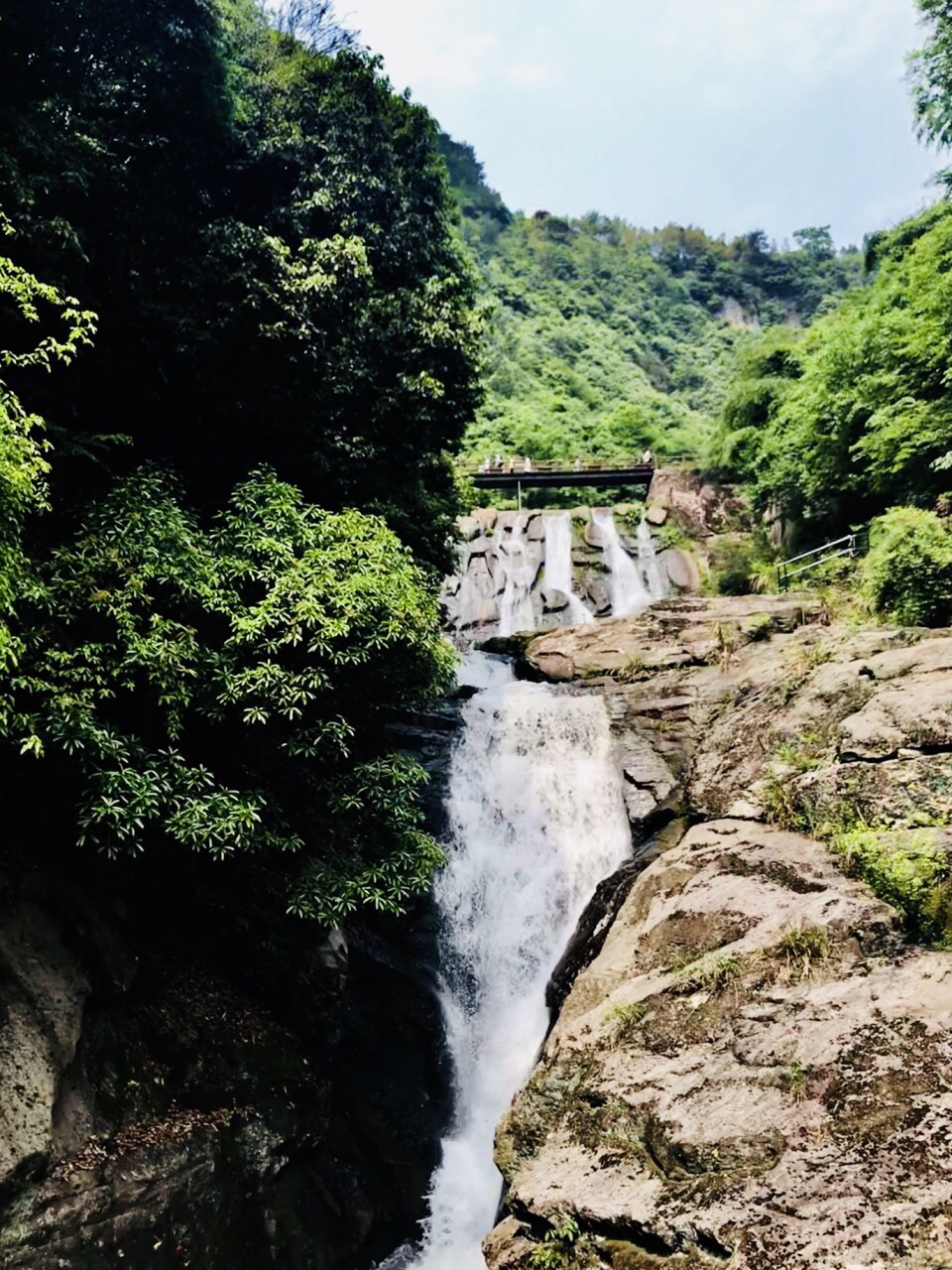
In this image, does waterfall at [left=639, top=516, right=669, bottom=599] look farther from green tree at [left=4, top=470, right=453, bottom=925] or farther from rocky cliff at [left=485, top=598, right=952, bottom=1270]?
green tree at [left=4, top=470, right=453, bottom=925]

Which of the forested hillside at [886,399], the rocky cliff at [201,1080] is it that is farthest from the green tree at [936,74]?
the rocky cliff at [201,1080]

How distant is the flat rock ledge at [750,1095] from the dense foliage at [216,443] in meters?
2.83

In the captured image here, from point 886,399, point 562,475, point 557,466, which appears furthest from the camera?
point 557,466

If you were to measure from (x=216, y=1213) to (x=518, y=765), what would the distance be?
761 cm

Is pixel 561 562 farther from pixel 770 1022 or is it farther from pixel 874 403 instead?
pixel 770 1022

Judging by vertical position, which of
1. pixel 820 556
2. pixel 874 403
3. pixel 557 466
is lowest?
pixel 820 556

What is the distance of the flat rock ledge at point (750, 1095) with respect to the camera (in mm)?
4469

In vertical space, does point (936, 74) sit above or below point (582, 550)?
above

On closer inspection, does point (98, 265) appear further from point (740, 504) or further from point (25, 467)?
point (740, 504)

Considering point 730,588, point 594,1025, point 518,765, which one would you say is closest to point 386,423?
point 518,765

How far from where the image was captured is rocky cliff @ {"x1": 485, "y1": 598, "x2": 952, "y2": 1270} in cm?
462

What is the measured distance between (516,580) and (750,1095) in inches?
849

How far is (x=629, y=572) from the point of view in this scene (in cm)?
2697

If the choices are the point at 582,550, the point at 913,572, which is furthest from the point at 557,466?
the point at 913,572
